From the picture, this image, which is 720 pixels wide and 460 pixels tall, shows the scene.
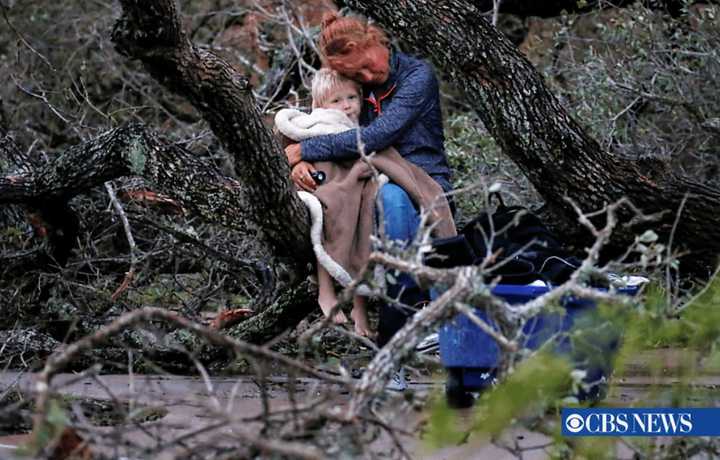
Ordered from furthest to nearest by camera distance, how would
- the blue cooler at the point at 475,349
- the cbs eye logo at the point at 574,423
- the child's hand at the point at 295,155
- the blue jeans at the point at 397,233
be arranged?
1. the child's hand at the point at 295,155
2. the blue jeans at the point at 397,233
3. the blue cooler at the point at 475,349
4. the cbs eye logo at the point at 574,423

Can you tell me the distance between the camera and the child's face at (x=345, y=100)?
224 inches

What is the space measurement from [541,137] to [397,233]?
85 centimetres

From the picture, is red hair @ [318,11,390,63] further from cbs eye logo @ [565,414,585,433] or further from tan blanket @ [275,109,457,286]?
cbs eye logo @ [565,414,585,433]

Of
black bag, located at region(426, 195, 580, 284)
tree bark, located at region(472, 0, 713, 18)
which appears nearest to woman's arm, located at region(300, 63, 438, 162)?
black bag, located at region(426, 195, 580, 284)

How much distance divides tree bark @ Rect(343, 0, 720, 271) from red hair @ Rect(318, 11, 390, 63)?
10cm

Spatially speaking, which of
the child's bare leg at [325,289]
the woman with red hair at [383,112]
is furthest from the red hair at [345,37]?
the child's bare leg at [325,289]

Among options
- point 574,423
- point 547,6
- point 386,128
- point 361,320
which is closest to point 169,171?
point 386,128

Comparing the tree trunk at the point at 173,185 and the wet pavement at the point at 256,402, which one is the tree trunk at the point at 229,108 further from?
the wet pavement at the point at 256,402

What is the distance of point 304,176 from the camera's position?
5496 mm

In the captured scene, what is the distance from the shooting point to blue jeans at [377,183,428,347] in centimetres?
507

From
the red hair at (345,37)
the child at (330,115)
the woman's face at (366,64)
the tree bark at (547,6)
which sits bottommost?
the child at (330,115)

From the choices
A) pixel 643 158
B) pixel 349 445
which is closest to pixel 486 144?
pixel 643 158

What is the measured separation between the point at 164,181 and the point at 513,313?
2.84 m

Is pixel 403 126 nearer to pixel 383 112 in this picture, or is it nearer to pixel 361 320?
pixel 383 112
